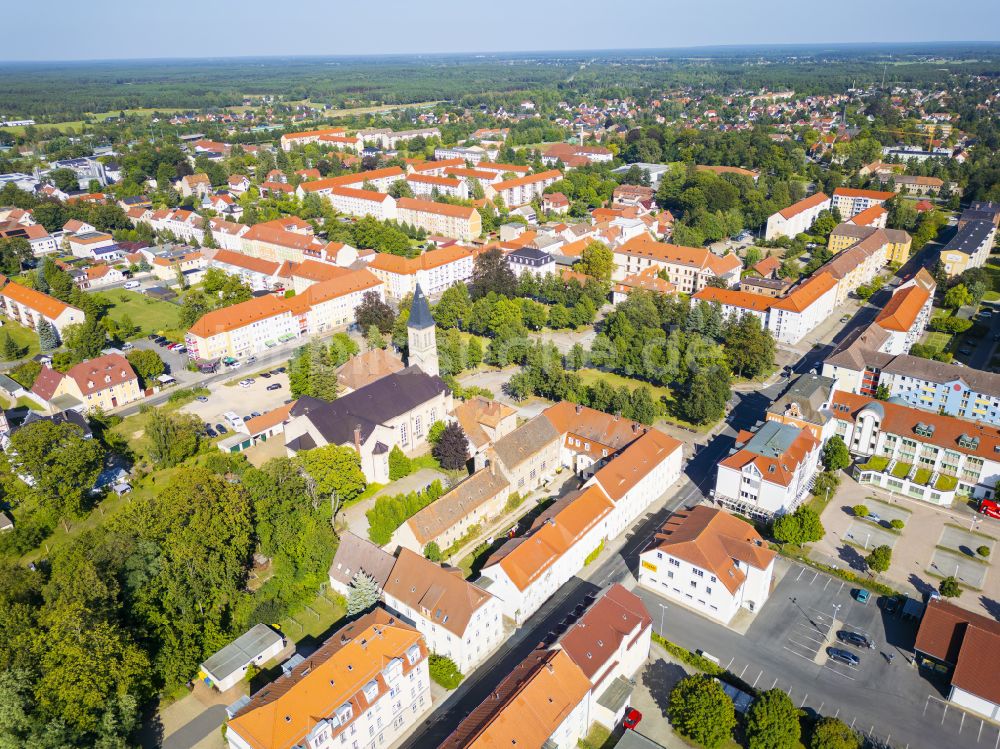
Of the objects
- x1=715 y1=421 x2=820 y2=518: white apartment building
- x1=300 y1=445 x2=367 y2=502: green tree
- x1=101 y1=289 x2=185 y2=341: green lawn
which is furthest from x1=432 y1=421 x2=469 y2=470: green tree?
x1=101 y1=289 x2=185 y2=341: green lawn

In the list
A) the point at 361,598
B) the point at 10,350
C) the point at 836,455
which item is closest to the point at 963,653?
the point at 836,455

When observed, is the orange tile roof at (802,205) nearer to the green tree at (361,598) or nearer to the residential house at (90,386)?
the green tree at (361,598)

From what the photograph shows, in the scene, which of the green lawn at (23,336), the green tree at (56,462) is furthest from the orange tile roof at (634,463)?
the green lawn at (23,336)

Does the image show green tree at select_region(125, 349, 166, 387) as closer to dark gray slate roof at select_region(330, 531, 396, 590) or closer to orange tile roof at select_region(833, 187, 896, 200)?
dark gray slate roof at select_region(330, 531, 396, 590)

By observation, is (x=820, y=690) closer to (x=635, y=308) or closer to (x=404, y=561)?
(x=404, y=561)

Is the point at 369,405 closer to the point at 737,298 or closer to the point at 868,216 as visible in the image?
the point at 737,298

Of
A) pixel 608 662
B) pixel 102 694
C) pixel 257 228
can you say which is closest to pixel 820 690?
pixel 608 662
